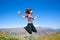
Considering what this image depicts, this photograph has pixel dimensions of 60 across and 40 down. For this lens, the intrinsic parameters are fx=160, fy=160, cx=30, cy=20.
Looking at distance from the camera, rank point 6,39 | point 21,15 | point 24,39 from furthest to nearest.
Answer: point 24,39
point 6,39
point 21,15

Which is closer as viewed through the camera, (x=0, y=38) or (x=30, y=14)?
(x=30, y=14)

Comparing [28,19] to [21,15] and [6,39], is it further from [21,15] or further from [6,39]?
[6,39]

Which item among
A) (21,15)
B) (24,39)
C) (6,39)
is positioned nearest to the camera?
(21,15)

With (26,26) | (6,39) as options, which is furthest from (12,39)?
(26,26)

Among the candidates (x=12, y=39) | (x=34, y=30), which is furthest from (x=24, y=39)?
(x=34, y=30)

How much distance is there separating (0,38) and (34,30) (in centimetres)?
379

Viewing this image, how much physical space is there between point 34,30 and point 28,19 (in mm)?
644

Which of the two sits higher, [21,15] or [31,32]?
A: [21,15]

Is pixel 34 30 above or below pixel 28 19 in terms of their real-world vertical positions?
below

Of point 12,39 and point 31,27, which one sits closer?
point 31,27

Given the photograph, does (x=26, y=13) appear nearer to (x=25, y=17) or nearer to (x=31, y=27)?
(x=25, y=17)

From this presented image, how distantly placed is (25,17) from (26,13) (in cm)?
27

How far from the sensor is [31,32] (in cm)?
798

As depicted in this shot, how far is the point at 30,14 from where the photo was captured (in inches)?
323
